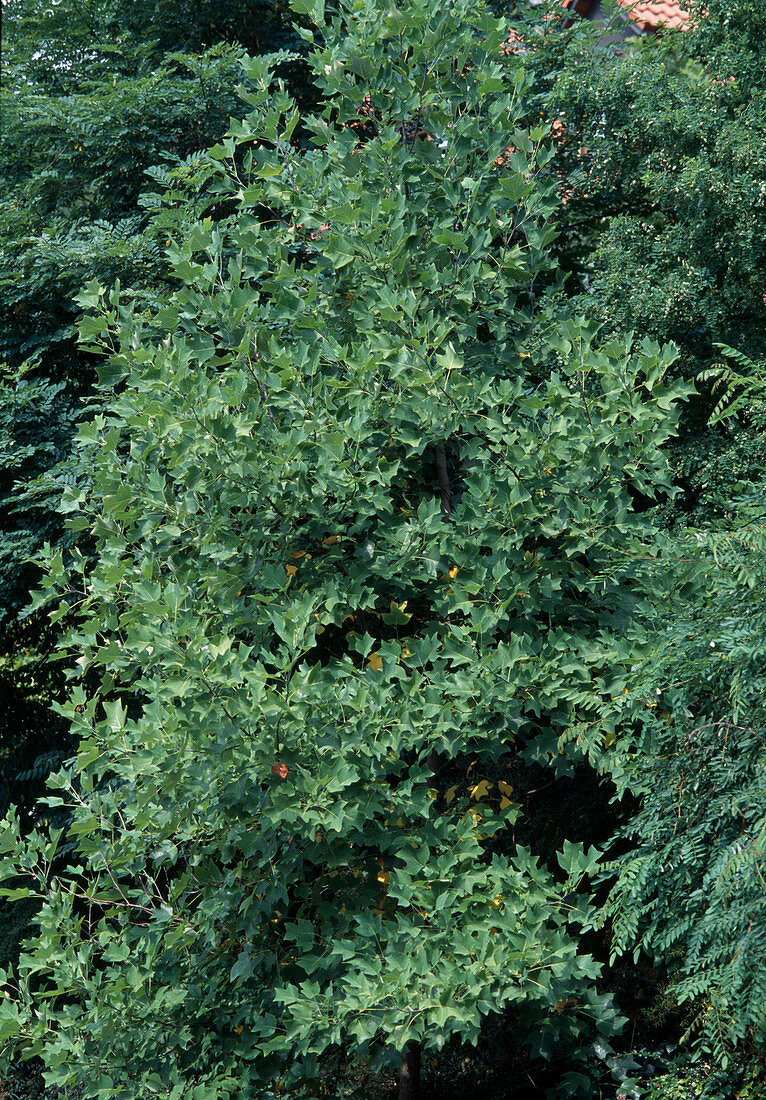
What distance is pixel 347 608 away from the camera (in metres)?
4.12

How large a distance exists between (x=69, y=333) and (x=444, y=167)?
11.6ft

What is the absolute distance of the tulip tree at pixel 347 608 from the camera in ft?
11.6

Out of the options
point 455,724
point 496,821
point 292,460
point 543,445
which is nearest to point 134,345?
point 292,460

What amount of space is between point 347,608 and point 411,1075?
2.22m

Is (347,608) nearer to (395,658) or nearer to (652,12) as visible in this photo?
(395,658)

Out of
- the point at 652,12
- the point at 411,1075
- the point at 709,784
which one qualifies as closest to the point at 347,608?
the point at 709,784

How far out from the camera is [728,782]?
341cm

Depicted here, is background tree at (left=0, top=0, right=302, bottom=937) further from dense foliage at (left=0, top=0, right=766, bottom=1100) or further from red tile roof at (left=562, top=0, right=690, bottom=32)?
red tile roof at (left=562, top=0, right=690, bottom=32)

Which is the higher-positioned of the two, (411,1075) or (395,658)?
(395,658)

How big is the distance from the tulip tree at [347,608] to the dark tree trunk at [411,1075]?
0.08m

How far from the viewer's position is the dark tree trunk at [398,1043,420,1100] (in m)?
4.55

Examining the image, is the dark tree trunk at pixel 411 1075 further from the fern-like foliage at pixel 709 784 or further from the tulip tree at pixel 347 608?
the fern-like foliage at pixel 709 784

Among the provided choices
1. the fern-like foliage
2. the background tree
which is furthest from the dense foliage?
the background tree

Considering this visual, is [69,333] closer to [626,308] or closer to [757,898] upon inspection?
[626,308]
